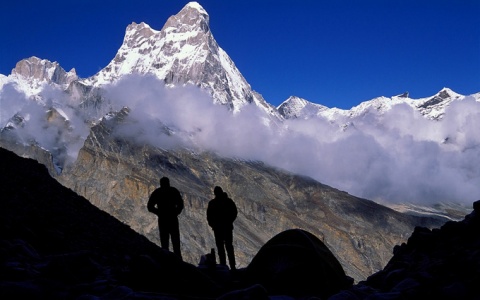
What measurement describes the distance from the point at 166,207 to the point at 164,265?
A: 7798mm

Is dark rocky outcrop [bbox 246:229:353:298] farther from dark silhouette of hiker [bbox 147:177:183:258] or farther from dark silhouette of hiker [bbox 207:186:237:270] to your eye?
dark silhouette of hiker [bbox 147:177:183:258]

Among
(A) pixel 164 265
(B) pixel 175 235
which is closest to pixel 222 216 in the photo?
(B) pixel 175 235

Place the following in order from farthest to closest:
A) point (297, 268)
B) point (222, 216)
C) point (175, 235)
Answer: point (175, 235)
point (222, 216)
point (297, 268)

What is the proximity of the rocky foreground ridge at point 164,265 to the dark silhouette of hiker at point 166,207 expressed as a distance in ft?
5.83

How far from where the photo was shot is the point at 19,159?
3084 cm

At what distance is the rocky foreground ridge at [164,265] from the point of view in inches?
452

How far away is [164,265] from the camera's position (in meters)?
13.5

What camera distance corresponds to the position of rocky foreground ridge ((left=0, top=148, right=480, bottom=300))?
37.7 ft

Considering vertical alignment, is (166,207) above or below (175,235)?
above

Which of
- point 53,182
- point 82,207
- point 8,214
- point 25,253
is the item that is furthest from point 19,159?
point 25,253

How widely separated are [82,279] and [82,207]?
1430 centimetres

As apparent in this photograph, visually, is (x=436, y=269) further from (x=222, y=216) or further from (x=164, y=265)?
(x=222, y=216)

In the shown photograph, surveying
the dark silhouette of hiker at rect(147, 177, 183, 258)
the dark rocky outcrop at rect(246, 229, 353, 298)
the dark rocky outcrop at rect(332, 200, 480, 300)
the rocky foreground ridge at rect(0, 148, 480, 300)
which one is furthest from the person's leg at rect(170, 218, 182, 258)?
the dark rocky outcrop at rect(332, 200, 480, 300)

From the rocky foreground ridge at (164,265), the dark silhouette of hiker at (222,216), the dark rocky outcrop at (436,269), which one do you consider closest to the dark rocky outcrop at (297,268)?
the rocky foreground ridge at (164,265)
